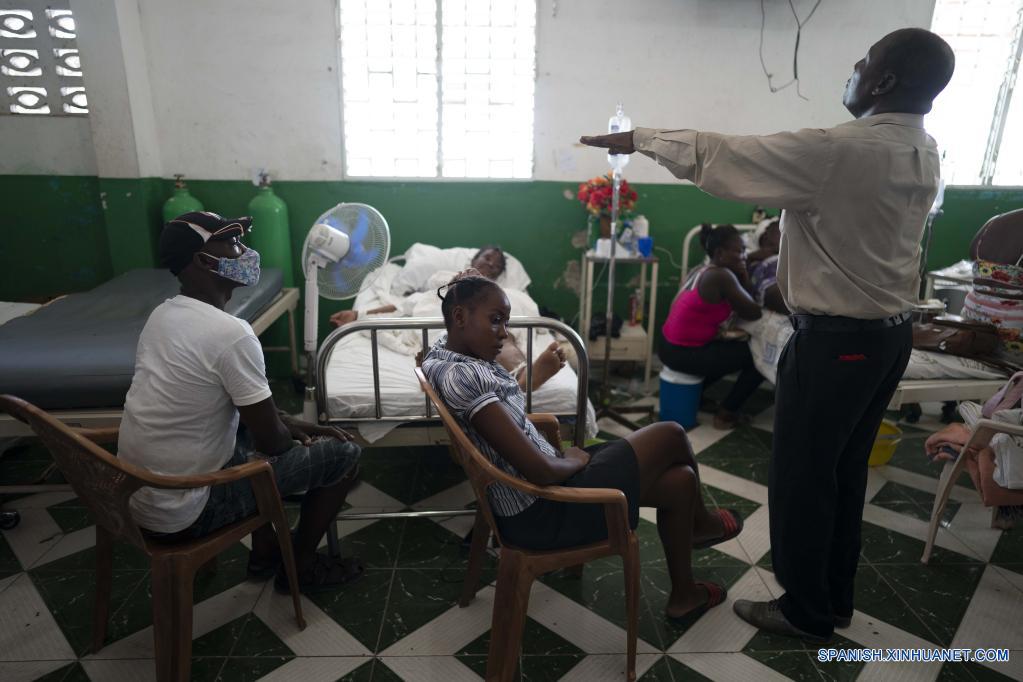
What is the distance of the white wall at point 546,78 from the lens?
4055mm

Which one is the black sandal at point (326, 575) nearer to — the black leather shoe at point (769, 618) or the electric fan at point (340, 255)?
the electric fan at point (340, 255)

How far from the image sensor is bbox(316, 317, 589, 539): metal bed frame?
2.21 meters

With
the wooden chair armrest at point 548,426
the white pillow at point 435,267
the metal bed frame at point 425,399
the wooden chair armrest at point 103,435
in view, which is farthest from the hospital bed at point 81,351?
the wooden chair armrest at point 548,426

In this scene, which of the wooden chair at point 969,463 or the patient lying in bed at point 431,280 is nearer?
the wooden chair at point 969,463

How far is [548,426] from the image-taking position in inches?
83.0

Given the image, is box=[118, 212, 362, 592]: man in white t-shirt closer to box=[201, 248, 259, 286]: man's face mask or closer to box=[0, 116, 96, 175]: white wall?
box=[201, 248, 259, 286]: man's face mask

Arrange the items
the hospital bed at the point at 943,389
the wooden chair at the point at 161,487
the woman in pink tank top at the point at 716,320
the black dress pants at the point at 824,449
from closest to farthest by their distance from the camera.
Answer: the wooden chair at the point at 161,487 → the black dress pants at the point at 824,449 → the hospital bed at the point at 943,389 → the woman in pink tank top at the point at 716,320

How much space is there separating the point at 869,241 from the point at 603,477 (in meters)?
0.95

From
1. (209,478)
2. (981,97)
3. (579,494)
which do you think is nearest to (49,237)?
(209,478)

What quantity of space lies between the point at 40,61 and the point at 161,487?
3.92 m

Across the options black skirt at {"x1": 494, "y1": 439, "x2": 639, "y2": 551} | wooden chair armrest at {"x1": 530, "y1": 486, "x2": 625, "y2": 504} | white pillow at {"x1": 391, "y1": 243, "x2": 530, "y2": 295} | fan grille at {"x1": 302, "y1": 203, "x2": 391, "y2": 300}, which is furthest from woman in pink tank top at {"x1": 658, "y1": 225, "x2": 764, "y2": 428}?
wooden chair armrest at {"x1": 530, "y1": 486, "x2": 625, "y2": 504}

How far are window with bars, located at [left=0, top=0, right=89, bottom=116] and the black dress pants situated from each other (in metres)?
4.43

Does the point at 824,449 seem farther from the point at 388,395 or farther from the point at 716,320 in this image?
the point at 716,320

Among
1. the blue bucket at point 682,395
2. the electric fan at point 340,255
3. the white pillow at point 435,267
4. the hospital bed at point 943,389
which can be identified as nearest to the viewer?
the electric fan at point 340,255
